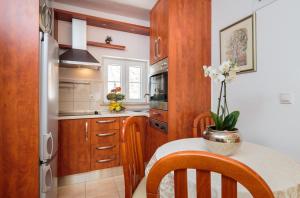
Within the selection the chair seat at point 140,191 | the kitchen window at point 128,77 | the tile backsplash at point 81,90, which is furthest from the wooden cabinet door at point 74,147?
the chair seat at point 140,191

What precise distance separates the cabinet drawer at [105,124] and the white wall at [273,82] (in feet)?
5.05

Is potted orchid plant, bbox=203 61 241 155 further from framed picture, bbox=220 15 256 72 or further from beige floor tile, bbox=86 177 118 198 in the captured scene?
beige floor tile, bbox=86 177 118 198

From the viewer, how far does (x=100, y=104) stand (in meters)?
2.58

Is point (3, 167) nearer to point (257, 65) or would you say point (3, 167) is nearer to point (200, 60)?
point (200, 60)

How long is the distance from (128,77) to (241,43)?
1849mm

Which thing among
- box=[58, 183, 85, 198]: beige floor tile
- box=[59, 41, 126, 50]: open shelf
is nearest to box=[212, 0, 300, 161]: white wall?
box=[59, 41, 126, 50]: open shelf

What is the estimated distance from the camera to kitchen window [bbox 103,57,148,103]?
106 inches

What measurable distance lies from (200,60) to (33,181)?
80.3 inches

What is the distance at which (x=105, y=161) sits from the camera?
6.91 ft

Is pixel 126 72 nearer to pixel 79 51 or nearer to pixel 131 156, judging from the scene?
pixel 79 51

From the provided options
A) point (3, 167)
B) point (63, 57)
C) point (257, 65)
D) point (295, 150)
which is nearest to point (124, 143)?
point (3, 167)

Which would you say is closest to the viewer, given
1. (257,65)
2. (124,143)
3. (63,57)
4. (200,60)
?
(124,143)

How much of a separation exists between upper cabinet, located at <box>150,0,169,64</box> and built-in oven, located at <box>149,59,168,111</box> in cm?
10

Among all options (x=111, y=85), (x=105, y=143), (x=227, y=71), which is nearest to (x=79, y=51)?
(x=111, y=85)
